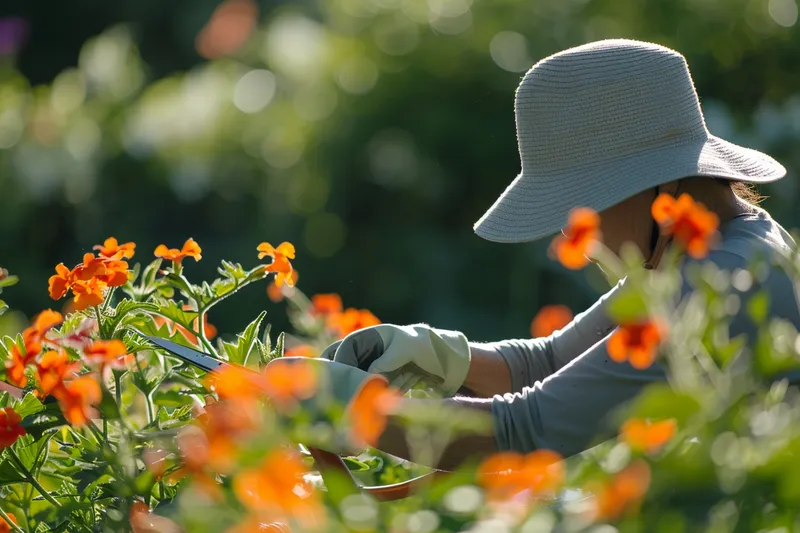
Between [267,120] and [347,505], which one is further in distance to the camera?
[267,120]

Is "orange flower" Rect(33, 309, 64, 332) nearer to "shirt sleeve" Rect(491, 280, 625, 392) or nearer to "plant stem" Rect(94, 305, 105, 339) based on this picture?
"plant stem" Rect(94, 305, 105, 339)

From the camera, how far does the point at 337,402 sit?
1.22 meters

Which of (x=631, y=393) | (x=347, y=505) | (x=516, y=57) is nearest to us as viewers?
(x=347, y=505)

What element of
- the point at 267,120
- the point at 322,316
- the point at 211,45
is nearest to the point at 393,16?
the point at 267,120

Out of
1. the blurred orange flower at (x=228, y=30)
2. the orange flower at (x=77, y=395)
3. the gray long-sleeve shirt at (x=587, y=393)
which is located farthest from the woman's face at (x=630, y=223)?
the blurred orange flower at (x=228, y=30)

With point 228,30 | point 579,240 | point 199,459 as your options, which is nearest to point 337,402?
point 199,459

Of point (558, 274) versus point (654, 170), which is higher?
point (654, 170)

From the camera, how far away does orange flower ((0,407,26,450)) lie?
5.01ft

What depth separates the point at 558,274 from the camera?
494 centimetres

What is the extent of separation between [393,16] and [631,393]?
15.0 ft

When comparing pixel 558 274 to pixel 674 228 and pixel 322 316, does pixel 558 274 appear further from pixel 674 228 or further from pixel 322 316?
pixel 674 228

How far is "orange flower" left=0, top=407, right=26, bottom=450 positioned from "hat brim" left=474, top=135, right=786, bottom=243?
2.42 ft

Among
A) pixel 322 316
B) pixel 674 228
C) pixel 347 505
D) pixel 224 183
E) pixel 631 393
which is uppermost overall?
pixel 674 228

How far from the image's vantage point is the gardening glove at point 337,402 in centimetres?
98
